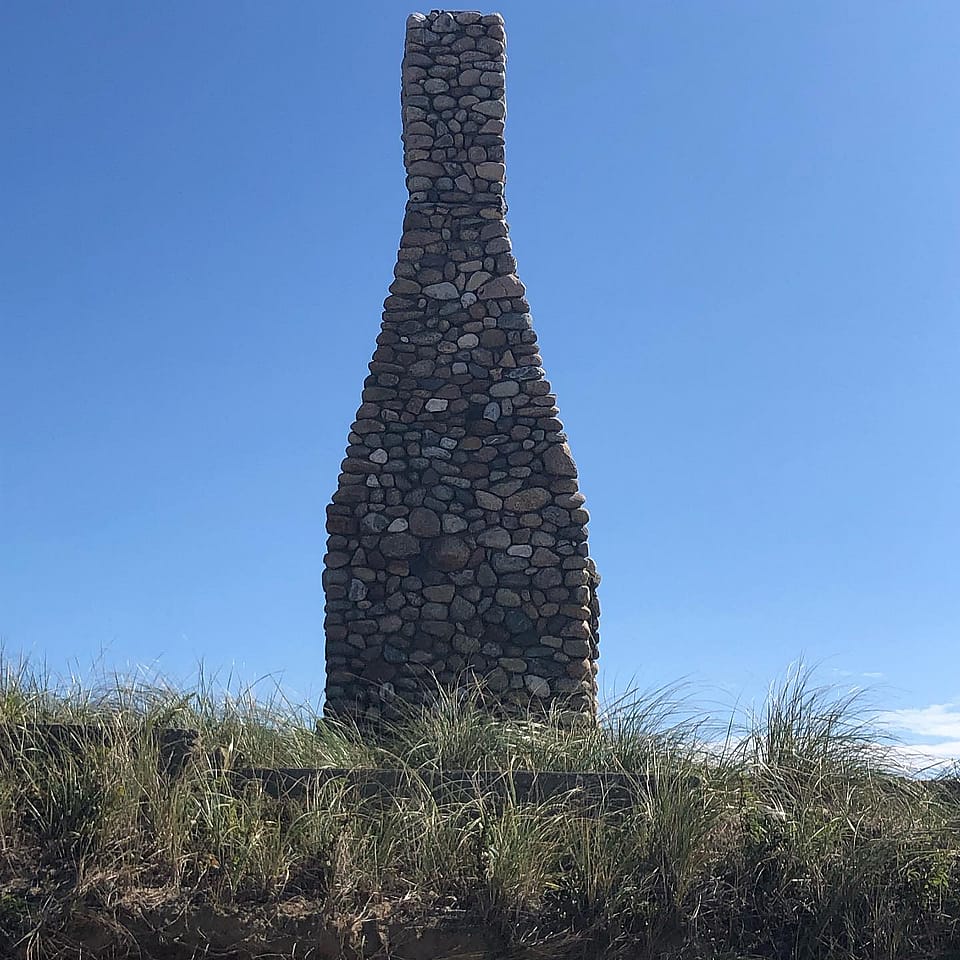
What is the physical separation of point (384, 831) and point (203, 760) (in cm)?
130

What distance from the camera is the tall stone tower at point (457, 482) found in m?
11.8

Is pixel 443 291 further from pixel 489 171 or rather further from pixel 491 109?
pixel 491 109

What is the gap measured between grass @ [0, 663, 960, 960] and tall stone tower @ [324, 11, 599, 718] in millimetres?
3362

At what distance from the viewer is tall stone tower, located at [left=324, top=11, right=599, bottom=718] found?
11.8 metres

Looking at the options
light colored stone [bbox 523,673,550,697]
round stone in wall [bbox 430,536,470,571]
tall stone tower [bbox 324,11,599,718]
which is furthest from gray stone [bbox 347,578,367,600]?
light colored stone [bbox 523,673,550,697]

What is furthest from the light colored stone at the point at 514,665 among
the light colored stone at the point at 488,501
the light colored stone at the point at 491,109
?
the light colored stone at the point at 491,109

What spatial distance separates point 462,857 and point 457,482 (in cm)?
538

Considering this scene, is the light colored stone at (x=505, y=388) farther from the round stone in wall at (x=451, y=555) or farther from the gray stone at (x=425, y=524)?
the round stone in wall at (x=451, y=555)

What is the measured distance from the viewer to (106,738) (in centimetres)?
797

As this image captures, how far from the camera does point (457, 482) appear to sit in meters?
12.2

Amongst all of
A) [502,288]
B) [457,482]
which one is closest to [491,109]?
[502,288]

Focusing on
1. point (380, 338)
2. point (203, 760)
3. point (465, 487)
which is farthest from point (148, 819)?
point (380, 338)

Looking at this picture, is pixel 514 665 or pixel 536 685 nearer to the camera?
pixel 536 685

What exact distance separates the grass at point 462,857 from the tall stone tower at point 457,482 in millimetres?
3362
